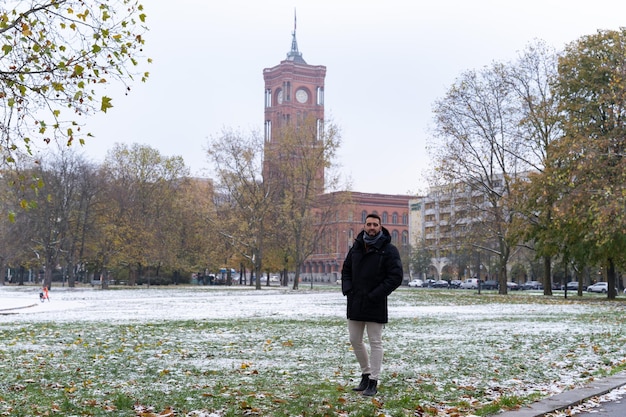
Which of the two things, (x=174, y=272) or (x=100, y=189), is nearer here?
(x=100, y=189)

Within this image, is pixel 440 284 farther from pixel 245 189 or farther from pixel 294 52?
pixel 294 52

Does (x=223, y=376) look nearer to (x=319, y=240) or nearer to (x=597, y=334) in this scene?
(x=597, y=334)

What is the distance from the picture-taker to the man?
8.52 m

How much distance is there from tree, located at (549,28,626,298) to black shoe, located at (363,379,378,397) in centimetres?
2243

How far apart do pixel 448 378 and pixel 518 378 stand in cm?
100

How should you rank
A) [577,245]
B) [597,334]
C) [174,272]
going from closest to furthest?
[597,334]
[577,245]
[174,272]

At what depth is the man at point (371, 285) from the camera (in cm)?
852

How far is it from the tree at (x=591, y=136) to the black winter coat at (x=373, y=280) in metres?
22.2

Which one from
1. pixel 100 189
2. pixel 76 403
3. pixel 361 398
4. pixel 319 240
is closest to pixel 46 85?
pixel 76 403

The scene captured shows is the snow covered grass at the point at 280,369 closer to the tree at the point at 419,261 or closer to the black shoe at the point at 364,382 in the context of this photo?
the black shoe at the point at 364,382

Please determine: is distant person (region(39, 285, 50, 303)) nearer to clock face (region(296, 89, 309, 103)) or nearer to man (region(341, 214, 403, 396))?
man (region(341, 214, 403, 396))

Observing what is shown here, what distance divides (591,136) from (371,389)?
30935 millimetres

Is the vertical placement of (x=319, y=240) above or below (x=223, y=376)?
above

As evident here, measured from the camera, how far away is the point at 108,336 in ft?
52.4
